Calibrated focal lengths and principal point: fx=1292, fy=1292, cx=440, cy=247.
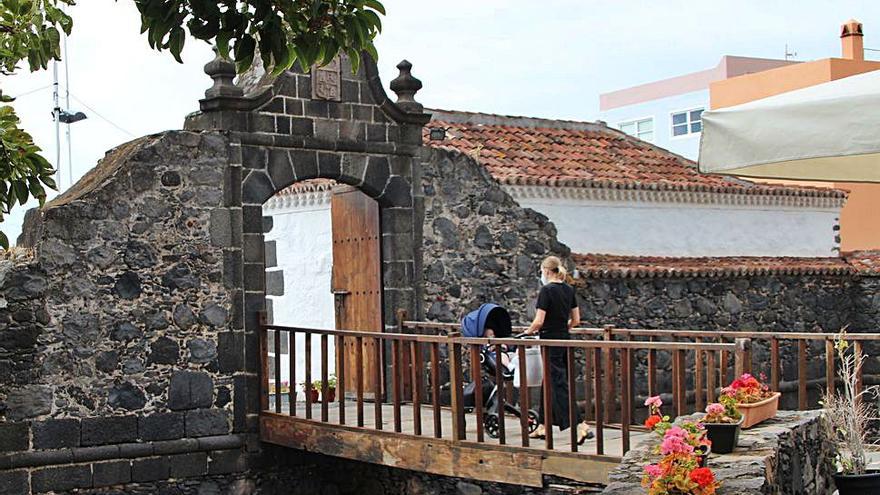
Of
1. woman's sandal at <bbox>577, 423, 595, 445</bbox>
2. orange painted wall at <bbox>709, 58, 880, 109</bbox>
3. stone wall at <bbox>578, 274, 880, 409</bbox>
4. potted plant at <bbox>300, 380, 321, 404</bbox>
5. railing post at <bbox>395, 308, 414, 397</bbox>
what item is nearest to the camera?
woman's sandal at <bbox>577, 423, 595, 445</bbox>

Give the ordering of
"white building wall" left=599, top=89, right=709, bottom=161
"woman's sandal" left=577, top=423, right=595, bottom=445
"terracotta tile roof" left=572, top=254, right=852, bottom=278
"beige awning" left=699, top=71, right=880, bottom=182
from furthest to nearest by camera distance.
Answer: "white building wall" left=599, top=89, right=709, bottom=161
"terracotta tile roof" left=572, top=254, right=852, bottom=278
"woman's sandal" left=577, top=423, right=595, bottom=445
"beige awning" left=699, top=71, right=880, bottom=182

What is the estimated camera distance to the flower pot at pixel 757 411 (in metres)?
7.46

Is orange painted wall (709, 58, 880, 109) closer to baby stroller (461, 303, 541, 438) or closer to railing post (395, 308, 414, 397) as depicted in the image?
railing post (395, 308, 414, 397)

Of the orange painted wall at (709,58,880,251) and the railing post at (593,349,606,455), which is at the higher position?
the orange painted wall at (709,58,880,251)

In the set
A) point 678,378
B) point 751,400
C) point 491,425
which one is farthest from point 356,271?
point 751,400

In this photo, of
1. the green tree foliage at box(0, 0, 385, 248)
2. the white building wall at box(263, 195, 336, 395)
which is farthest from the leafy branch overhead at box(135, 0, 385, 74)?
the white building wall at box(263, 195, 336, 395)

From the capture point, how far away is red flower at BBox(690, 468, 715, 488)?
616 centimetres

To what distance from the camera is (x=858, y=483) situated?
719cm

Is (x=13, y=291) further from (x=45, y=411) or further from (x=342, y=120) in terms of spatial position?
(x=342, y=120)

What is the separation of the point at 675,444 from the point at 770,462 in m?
0.60

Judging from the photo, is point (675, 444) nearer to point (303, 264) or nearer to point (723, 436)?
point (723, 436)

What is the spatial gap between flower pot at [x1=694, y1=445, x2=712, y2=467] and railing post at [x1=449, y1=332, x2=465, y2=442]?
3316 millimetres

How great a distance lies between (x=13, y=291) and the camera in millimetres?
10773

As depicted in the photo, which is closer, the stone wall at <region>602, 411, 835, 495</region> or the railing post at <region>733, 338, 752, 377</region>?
the stone wall at <region>602, 411, 835, 495</region>
